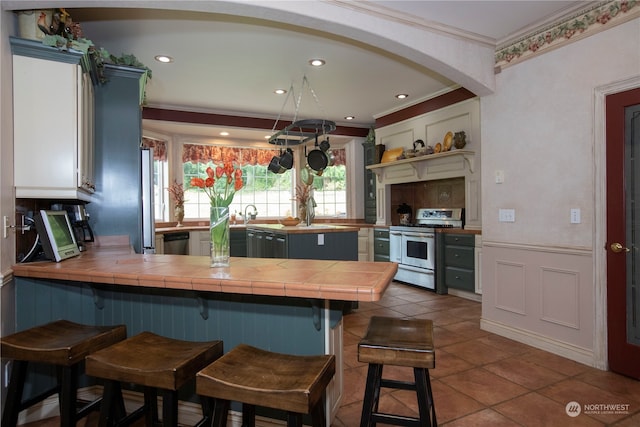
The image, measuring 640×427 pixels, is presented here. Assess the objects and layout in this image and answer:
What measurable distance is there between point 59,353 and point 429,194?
17.4ft

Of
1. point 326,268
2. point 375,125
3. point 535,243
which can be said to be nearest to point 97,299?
point 326,268

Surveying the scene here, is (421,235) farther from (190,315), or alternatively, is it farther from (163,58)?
(190,315)

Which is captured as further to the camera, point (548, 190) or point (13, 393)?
point (548, 190)

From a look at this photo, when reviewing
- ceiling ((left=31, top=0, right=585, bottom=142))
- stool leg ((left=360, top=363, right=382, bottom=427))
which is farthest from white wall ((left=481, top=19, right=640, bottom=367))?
stool leg ((left=360, top=363, right=382, bottom=427))

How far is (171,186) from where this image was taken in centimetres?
627

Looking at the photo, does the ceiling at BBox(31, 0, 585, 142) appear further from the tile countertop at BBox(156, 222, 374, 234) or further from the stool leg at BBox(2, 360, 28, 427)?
the stool leg at BBox(2, 360, 28, 427)

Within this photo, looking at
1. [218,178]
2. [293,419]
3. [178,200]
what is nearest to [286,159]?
[218,178]

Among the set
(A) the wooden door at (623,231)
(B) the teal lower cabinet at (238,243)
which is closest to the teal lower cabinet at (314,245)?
(B) the teal lower cabinet at (238,243)

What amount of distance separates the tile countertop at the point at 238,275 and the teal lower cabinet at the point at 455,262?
3.15 m

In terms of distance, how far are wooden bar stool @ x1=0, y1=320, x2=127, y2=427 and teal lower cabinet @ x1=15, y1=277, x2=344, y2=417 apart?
0.99ft

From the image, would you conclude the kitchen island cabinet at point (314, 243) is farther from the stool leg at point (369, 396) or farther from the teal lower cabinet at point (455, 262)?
→ the stool leg at point (369, 396)

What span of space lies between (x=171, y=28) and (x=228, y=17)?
542 millimetres

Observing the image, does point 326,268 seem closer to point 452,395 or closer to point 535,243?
point 452,395

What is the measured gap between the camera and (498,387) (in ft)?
7.95
